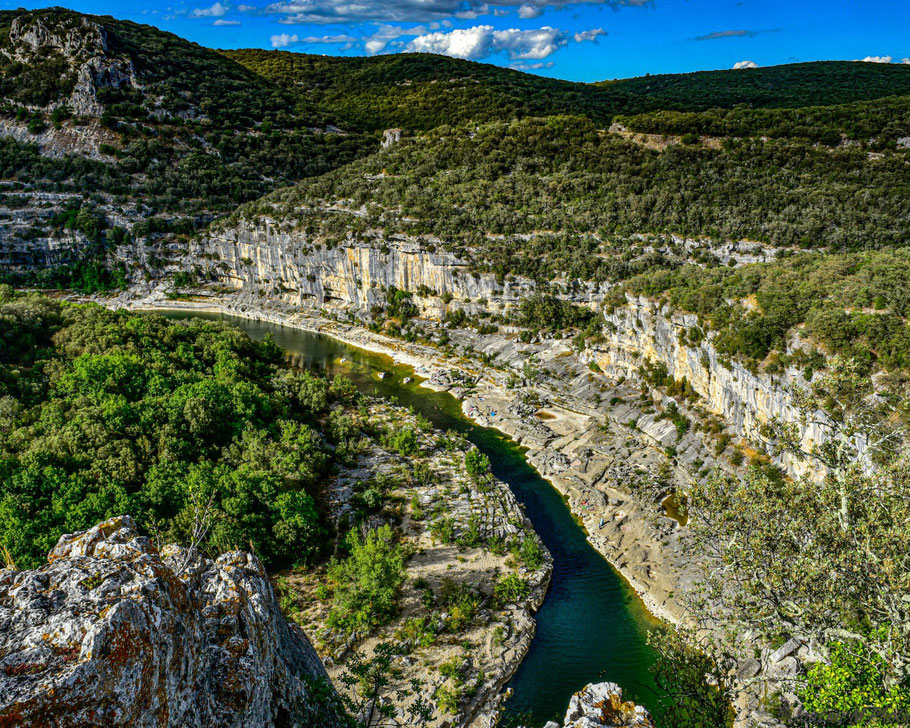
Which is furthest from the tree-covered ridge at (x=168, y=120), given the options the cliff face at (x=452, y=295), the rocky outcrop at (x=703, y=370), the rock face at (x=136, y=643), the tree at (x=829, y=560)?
the tree at (x=829, y=560)

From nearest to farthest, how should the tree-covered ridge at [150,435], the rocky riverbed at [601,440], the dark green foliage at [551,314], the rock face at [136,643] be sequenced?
the rock face at [136,643], the tree-covered ridge at [150,435], the rocky riverbed at [601,440], the dark green foliage at [551,314]

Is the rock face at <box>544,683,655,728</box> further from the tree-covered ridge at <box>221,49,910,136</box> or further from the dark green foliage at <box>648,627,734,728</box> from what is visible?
the tree-covered ridge at <box>221,49,910,136</box>

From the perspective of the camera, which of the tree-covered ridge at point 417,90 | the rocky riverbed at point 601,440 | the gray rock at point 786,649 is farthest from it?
the tree-covered ridge at point 417,90

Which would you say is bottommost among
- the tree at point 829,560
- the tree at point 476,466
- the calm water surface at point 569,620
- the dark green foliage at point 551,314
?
the calm water surface at point 569,620

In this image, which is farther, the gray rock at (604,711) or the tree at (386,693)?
the tree at (386,693)

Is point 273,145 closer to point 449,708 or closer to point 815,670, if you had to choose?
point 449,708

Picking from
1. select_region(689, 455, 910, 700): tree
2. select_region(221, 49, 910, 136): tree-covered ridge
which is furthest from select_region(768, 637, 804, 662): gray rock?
select_region(221, 49, 910, 136): tree-covered ridge

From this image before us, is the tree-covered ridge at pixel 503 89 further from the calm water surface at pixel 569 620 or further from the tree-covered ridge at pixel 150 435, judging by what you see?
the tree-covered ridge at pixel 150 435

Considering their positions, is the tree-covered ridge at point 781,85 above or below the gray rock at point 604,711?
above
